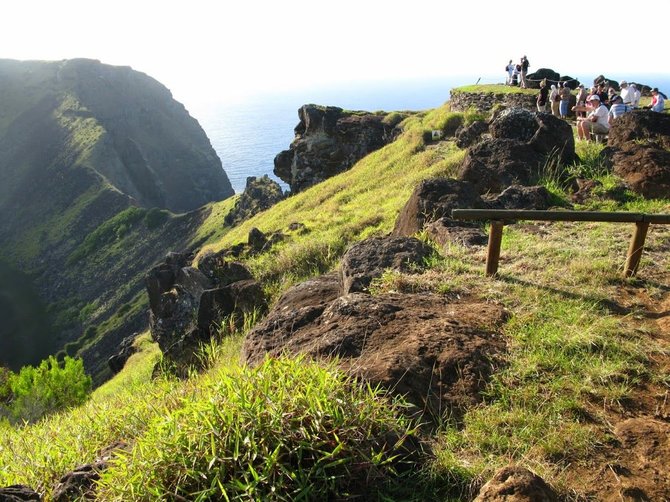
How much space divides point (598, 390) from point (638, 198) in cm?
759

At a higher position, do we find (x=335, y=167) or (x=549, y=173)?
(x=549, y=173)

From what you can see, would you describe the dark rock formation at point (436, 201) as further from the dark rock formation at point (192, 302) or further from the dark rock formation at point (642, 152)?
the dark rock formation at point (192, 302)

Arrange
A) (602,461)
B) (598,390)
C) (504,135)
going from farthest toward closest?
(504,135)
(598,390)
(602,461)

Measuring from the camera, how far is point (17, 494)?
396cm

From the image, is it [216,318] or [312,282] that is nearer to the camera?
[312,282]

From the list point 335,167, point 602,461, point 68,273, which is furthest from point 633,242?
point 68,273

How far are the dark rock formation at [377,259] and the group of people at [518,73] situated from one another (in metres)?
26.9

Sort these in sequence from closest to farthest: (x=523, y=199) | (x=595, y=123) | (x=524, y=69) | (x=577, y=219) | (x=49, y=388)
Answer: (x=577, y=219) < (x=523, y=199) < (x=595, y=123) < (x=524, y=69) < (x=49, y=388)

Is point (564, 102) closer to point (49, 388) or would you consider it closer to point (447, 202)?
point (447, 202)

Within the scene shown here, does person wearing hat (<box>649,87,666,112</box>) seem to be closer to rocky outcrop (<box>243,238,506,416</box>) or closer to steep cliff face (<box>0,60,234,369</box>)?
rocky outcrop (<box>243,238,506,416</box>)

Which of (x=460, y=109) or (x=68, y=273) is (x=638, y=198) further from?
(x=68, y=273)

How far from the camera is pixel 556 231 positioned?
9086 millimetres

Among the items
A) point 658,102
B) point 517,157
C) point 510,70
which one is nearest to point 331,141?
point 510,70

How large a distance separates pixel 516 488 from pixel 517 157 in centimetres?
1130
